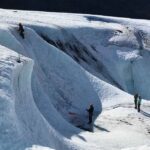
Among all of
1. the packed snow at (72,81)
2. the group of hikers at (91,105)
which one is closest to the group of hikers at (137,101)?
the group of hikers at (91,105)

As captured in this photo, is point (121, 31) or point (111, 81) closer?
point (111, 81)

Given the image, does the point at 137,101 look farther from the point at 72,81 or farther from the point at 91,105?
the point at 72,81

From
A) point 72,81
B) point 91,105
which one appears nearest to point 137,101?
point 91,105

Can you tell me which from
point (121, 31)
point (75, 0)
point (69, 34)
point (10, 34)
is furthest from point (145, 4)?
point (10, 34)

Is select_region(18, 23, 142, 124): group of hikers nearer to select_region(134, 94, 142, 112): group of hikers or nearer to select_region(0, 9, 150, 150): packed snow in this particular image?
select_region(134, 94, 142, 112): group of hikers

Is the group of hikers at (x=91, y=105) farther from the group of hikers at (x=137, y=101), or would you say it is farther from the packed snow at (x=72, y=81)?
the packed snow at (x=72, y=81)

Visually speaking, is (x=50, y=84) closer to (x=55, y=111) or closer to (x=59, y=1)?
(x=55, y=111)

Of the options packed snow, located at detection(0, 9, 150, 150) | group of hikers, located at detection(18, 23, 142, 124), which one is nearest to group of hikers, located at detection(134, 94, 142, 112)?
group of hikers, located at detection(18, 23, 142, 124)

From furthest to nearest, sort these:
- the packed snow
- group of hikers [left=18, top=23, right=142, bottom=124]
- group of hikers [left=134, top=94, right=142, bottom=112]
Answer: group of hikers [left=134, top=94, right=142, bottom=112] < group of hikers [left=18, top=23, right=142, bottom=124] < the packed snow
